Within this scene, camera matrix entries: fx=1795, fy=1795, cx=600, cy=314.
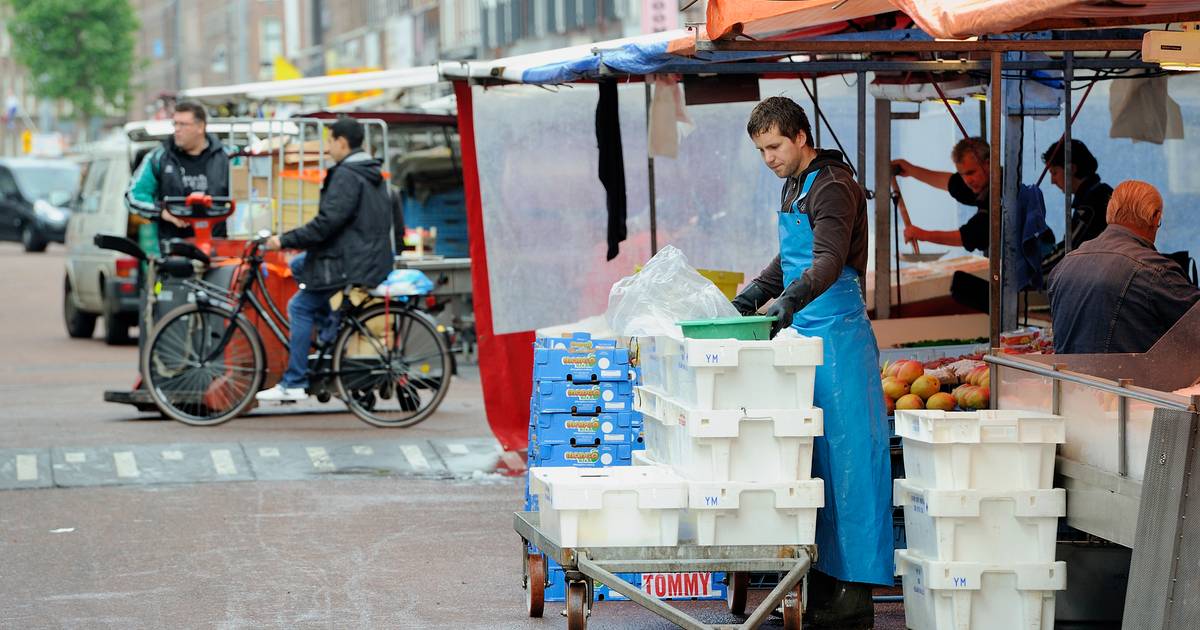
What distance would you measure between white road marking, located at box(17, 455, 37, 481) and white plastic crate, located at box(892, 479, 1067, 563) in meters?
6.09

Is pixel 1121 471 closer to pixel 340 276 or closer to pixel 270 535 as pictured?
pixel 270 535

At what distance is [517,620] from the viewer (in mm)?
6922

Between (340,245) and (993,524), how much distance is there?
21.7 ft

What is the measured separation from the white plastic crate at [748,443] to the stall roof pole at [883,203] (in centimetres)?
536

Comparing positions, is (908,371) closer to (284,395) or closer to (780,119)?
(780,119)

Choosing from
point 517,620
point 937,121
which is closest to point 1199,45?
point 517,620

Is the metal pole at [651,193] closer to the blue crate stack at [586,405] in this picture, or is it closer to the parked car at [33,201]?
the blue crate stack at [586,405]

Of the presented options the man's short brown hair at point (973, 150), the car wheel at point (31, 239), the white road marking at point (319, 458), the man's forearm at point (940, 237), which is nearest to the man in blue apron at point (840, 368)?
the man's short brown hair at point (973, 150)

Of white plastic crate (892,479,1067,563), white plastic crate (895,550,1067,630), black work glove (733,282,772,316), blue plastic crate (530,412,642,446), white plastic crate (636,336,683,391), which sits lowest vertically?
white plastic crate (895,550,1067,630)

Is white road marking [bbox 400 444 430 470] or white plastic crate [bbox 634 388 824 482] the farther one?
white road marking [bbox 400 444 430 470]

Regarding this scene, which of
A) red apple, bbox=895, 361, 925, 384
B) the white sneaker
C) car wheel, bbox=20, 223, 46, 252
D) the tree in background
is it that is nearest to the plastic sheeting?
the white sneaker

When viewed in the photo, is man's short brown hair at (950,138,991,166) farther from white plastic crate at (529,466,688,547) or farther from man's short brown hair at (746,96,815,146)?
white plastic crate at (529,466,688,547)

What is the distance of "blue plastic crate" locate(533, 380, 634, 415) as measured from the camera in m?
7.45

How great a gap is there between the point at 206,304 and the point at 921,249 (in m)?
4.75
